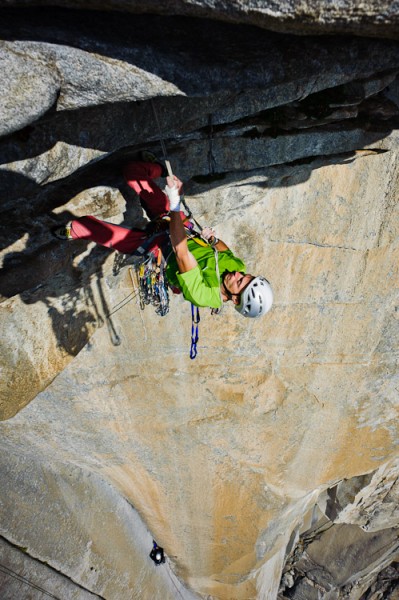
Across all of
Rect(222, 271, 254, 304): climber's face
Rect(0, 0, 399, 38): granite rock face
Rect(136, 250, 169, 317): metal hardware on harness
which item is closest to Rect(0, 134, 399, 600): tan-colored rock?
Rect(136, 250, 169, 317): metal hardware on harness

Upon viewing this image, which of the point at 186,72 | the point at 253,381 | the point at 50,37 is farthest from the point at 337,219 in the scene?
the point at 50,37

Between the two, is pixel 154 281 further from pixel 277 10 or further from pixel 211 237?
pixel 277 10

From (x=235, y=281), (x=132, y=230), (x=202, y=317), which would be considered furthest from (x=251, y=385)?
(x=132, y=230)

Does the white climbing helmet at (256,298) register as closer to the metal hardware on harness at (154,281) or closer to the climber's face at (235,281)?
the climber's face at (235,281)

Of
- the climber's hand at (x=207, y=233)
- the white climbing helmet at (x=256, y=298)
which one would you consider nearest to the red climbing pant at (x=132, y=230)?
the climber's hand at (x=207, y=233)

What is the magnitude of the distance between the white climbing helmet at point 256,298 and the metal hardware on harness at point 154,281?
0.72m

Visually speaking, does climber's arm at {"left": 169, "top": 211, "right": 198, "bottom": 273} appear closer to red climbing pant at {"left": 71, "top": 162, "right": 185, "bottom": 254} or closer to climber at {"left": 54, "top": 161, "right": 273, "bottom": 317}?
climber at {"left": 54, "top": 161, "right": 273, "bottom": 317}

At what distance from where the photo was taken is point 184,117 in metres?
3.69

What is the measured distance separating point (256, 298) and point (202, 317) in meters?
3.25

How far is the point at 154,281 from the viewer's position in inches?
181

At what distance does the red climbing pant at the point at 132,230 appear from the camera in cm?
422

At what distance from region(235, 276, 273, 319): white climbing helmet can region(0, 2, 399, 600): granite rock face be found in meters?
1.25

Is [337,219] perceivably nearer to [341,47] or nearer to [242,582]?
[341,47]

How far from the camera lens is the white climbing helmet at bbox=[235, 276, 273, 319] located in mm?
4324
